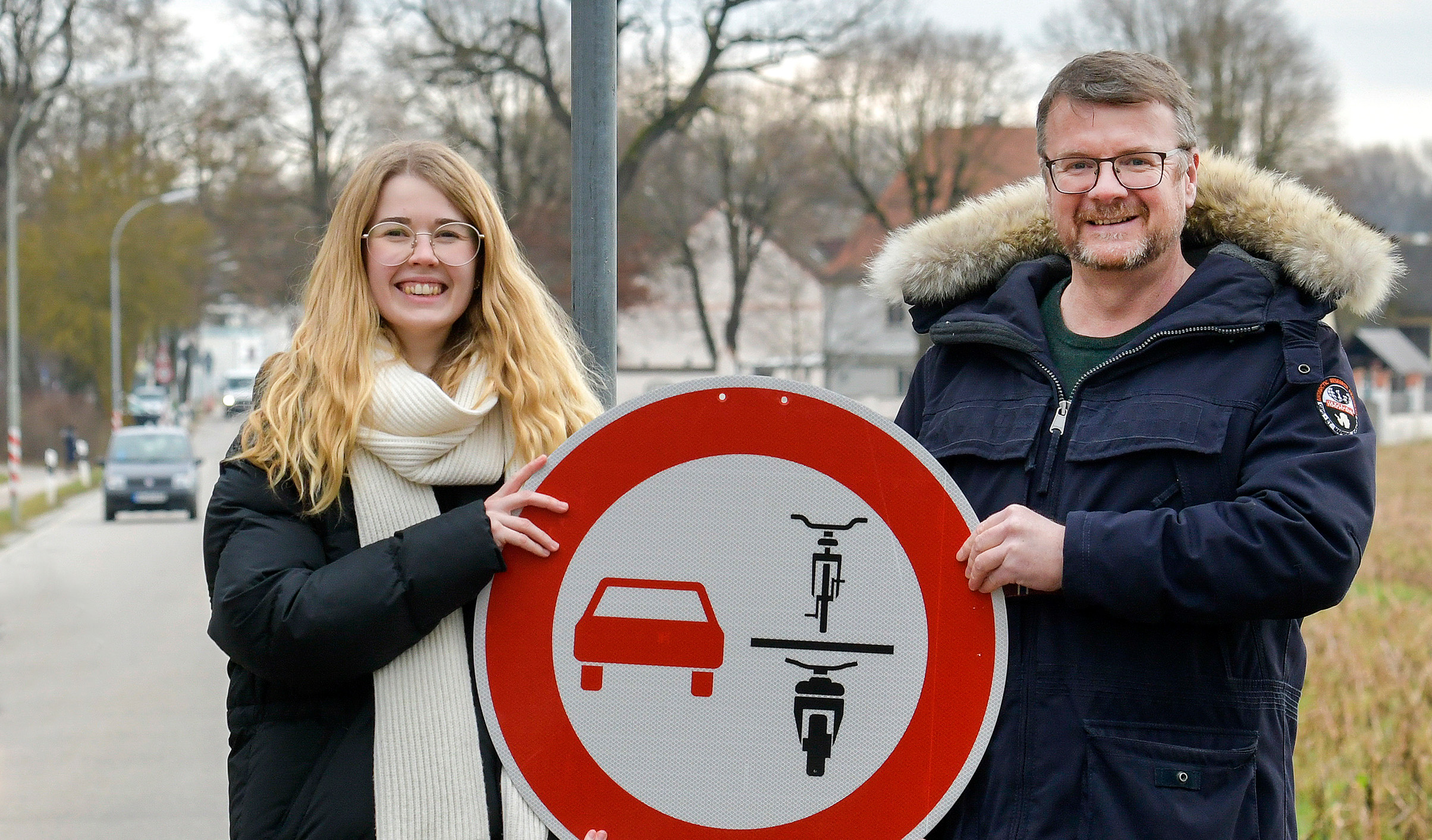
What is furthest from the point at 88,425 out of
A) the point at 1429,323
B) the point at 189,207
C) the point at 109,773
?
the point at 1429,323

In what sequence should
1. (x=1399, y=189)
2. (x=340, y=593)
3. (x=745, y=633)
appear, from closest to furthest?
(x=745, y=633) < (x=340, y=593) < (x=1399, y=189)

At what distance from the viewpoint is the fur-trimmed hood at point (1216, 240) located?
2.42m

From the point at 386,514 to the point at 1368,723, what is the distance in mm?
4770

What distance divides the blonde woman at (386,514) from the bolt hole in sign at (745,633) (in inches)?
3.9

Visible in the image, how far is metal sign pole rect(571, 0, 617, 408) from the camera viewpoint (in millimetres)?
3004

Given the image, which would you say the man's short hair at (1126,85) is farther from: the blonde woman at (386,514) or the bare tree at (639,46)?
the bare tree at (639,46)

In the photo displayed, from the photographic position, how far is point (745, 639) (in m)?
2.12

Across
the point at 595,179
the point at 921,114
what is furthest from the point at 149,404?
the point at 595,179

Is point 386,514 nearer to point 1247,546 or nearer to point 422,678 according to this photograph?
point 422,678

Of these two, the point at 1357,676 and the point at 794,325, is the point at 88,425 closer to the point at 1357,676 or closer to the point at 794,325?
the point at 794,325

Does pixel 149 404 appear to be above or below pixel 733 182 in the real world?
below

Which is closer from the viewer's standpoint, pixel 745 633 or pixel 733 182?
pixel 745 633

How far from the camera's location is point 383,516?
2398 mm

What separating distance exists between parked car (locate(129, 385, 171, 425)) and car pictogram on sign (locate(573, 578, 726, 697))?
44025mm
